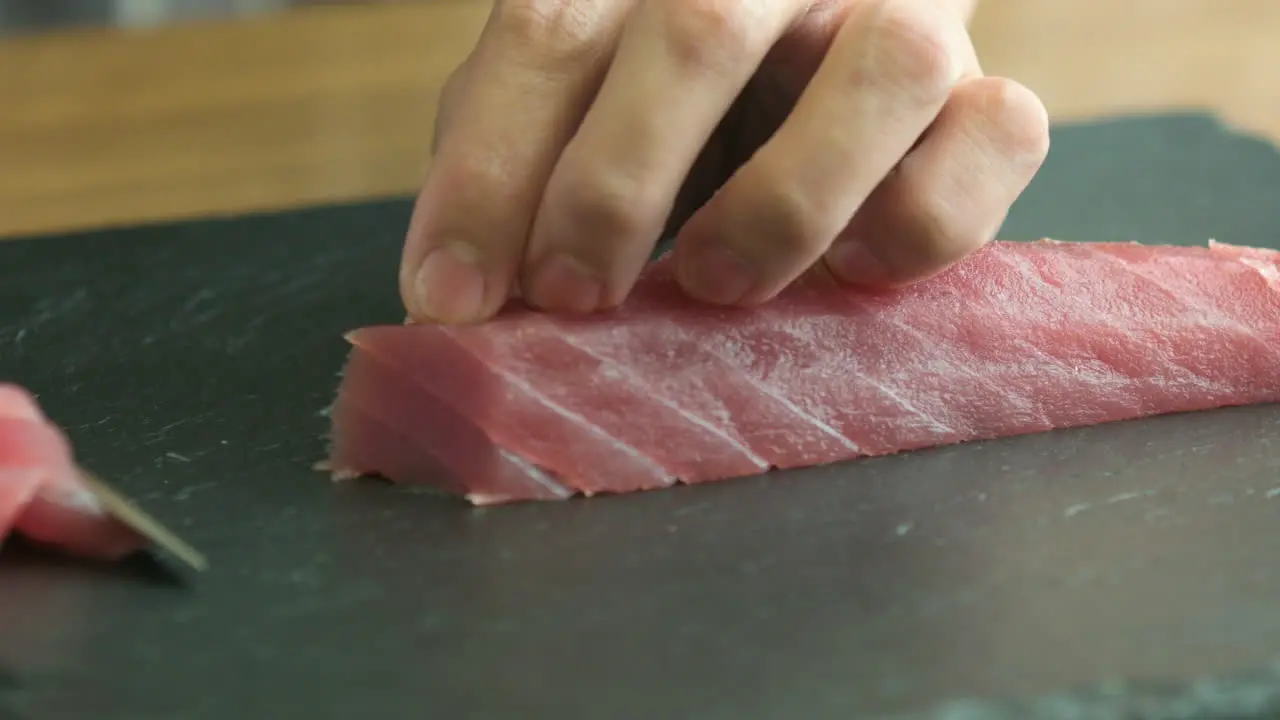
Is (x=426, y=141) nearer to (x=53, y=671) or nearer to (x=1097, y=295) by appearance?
(x=1097, y=295)

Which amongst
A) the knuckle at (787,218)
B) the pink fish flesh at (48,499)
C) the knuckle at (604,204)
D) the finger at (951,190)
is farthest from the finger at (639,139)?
the pink fish flesh at (48,499)

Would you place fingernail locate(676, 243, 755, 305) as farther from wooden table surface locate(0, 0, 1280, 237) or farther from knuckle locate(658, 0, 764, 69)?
wooden table surface locate(0, 0, 1280, 237)

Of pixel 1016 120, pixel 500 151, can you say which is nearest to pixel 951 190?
pixel 1016 120

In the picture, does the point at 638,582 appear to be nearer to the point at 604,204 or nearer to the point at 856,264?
the point at 604,204

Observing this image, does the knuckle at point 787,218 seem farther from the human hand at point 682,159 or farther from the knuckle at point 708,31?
the knuckle at point 708,31

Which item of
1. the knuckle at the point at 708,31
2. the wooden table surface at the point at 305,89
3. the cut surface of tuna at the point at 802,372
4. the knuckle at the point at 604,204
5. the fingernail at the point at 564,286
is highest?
the knuckle at the point at 708,31

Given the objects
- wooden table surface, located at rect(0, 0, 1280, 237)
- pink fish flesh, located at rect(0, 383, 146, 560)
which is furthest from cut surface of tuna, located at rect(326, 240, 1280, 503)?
wooden table surface, located at rect(0, 0, 1280, 237)
